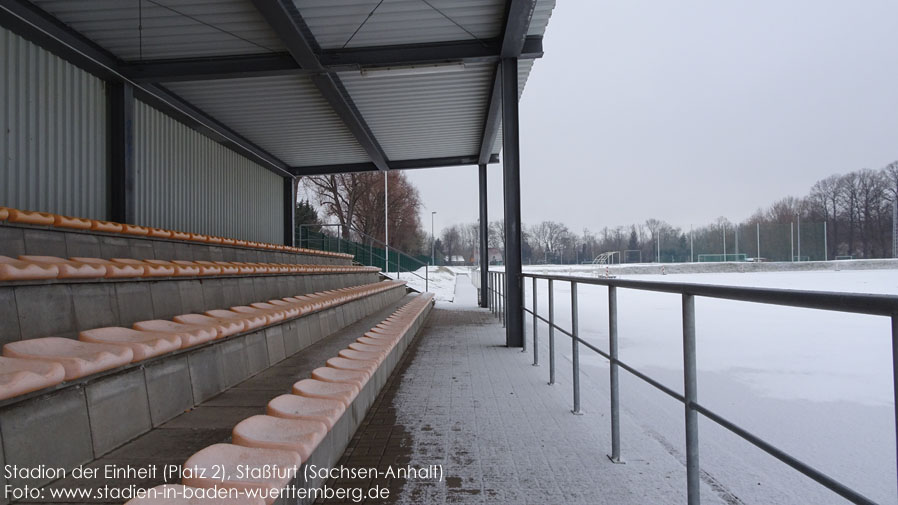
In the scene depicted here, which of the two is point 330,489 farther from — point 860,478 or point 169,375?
point 860,478

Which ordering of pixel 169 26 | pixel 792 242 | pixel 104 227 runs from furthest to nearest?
1. pixel 792 242
2. pixel 169 26
3. pixel 104 227

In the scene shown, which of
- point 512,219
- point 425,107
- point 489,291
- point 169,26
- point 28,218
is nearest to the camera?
point 28,218

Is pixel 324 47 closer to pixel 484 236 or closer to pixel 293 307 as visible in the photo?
pixel 293 307

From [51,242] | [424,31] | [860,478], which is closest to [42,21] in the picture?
[51,242]

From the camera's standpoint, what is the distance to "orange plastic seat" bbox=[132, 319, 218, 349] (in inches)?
86.1

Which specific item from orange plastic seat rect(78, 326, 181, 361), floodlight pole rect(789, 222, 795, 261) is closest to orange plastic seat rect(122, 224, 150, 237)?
orange plastic seat rect(78, 326, 181, 361)

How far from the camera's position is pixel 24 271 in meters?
1.87

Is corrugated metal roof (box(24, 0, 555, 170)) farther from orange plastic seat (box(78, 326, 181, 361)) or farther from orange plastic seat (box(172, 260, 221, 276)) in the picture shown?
orange plastic seat (box(78, 326, 181, 361))

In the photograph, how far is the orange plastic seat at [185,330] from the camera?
2.19 m

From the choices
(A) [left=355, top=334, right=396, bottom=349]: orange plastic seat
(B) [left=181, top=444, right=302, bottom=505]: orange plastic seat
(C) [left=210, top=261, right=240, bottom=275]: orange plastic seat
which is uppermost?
(C) [left=210, top=261, right=240, bottom=275]: orange plastic seat

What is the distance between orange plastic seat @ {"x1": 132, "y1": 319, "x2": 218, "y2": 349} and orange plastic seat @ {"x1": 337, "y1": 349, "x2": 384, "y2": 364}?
759 millimetres

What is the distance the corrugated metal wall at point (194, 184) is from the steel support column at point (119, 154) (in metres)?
0.35

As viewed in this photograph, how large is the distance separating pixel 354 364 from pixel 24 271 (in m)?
1.51

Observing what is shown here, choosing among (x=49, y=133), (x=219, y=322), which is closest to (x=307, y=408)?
(x=219, y=322)
